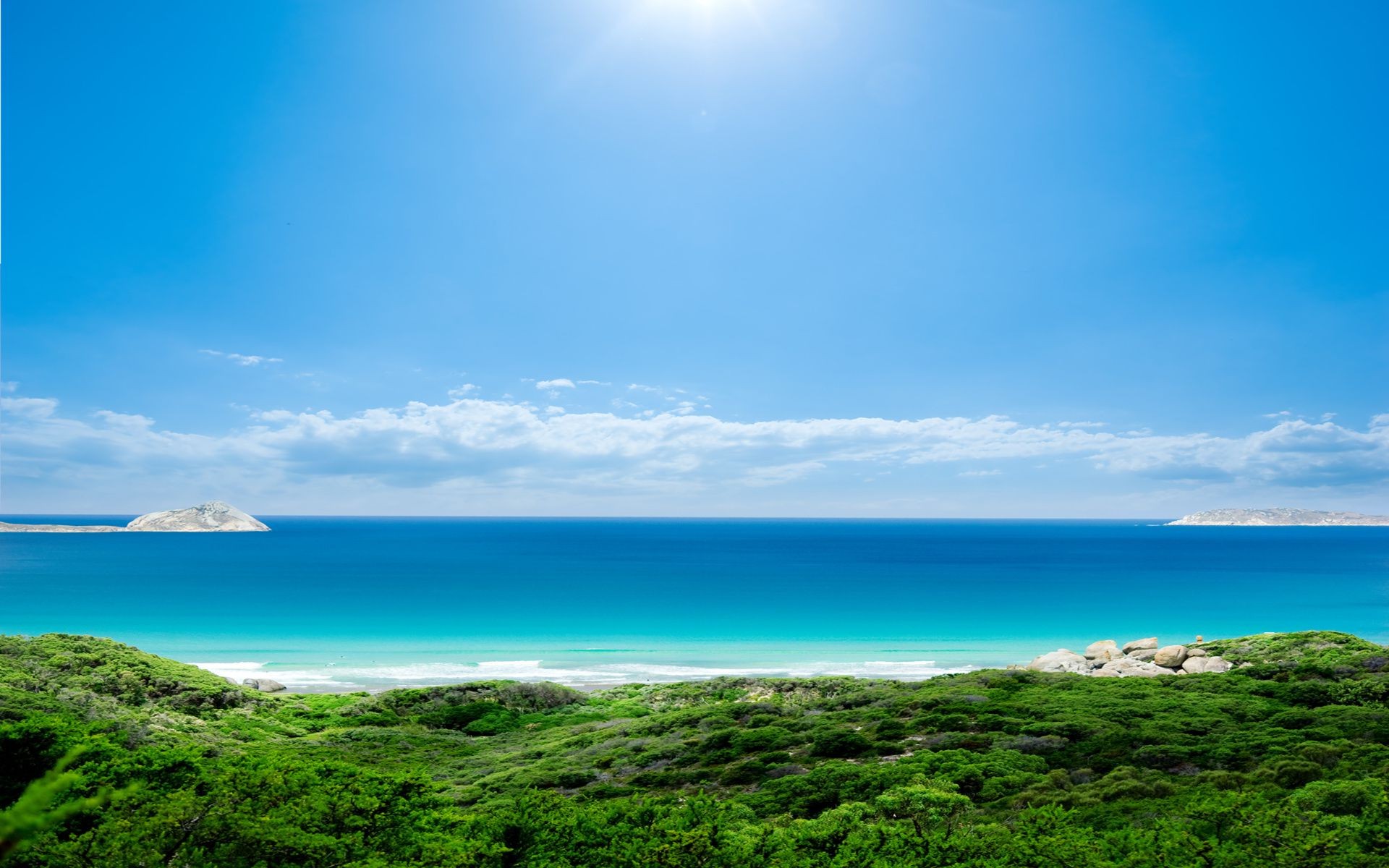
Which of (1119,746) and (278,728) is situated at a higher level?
(1119,746)

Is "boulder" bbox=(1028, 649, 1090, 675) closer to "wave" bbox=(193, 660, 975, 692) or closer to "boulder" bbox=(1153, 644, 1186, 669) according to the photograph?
"boulder" bbox=(1153, 644, 1186, 669)

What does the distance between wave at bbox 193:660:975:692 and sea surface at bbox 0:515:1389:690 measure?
0.19 m

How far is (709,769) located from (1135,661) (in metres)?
24.2

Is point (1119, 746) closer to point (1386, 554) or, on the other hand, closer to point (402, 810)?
point (402, 810)

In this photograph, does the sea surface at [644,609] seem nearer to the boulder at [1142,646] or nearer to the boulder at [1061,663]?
the boulder at [1061,663]

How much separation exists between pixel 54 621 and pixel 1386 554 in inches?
7870

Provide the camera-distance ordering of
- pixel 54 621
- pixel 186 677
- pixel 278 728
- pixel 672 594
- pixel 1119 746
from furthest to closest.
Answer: pixel 672 594
pixel 54 621
pixel 186 677
pixel 278 728
pixel 1119 746

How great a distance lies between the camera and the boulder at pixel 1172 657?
105 ft

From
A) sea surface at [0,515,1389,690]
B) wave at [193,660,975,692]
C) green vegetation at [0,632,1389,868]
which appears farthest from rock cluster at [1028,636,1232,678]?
sea surface at [0,515,1389,690]

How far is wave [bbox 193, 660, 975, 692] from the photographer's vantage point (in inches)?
1526

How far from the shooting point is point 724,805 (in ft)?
40.4

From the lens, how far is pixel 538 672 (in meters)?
41.8

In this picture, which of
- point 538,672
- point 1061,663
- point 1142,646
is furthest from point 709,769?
point 1142,646

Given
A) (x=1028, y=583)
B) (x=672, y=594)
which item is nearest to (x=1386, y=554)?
(x=1028, y=583)
